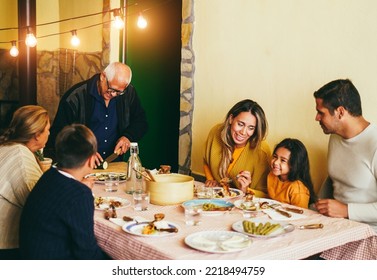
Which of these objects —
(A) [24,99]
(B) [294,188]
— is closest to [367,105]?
(B) [294,188]

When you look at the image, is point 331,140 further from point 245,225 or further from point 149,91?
point 149,91

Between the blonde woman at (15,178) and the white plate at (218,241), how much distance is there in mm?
862

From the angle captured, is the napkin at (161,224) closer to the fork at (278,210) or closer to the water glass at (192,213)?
the water glass at (192,213)

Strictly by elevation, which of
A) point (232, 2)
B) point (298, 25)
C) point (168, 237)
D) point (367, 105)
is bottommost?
point (168, 237)

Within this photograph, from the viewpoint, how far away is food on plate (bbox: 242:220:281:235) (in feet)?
6.05

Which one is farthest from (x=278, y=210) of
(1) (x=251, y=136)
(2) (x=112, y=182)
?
(2) (x=112, y=182)

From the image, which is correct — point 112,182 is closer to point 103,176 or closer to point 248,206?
point 103,176

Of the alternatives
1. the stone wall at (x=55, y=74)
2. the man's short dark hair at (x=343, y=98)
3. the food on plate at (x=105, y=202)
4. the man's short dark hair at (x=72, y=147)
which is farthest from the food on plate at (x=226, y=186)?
the stone wall at (x=55, y=74)

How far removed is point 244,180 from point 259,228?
2.67ft

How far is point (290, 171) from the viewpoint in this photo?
108 inches

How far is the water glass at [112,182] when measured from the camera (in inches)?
103

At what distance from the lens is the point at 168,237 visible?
181 cm

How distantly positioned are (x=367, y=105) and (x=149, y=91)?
270cm

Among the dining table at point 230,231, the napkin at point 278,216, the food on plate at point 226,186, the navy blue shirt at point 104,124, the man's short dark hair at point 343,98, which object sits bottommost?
the dining table at point 230,231
